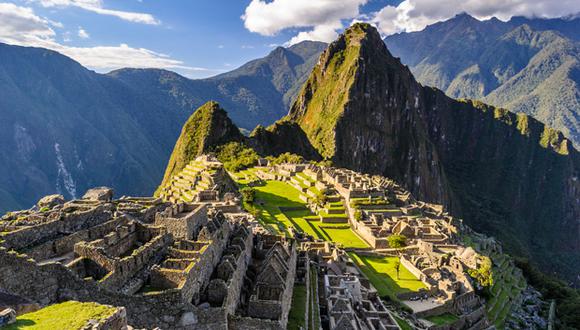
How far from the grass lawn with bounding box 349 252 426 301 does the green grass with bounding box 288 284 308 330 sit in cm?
1246

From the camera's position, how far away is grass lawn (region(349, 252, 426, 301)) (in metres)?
32.8

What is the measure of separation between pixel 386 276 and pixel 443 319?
600 cm

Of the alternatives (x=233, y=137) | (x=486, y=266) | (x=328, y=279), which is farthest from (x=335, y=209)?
(x=233, y=137)

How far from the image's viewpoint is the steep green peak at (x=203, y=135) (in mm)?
105375

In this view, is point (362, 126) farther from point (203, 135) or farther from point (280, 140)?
point (203, 135)

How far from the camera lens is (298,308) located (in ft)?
61.0

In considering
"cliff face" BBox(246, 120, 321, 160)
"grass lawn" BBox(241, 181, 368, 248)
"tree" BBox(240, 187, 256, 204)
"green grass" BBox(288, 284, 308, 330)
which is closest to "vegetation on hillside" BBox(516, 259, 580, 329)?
"grass lawn" BBox(241, 181, 368, 248)

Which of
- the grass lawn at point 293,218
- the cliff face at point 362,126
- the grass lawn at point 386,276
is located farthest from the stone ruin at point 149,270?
the cliff face at point 362,126

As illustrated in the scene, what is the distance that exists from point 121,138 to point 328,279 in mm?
172022

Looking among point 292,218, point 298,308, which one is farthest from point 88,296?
point 292,218

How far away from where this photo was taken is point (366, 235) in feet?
149

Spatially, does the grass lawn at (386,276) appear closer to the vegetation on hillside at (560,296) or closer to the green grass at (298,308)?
the green grass at (298,308)

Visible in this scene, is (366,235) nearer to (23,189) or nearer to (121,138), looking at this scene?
(23,189)

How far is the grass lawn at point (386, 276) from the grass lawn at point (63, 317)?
83.8ft
